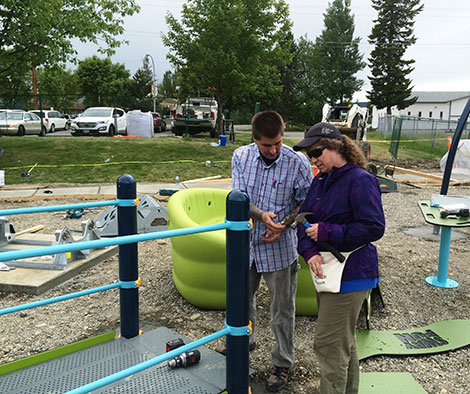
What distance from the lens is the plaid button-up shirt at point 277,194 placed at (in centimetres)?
284

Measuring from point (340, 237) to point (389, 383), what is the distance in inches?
61.4

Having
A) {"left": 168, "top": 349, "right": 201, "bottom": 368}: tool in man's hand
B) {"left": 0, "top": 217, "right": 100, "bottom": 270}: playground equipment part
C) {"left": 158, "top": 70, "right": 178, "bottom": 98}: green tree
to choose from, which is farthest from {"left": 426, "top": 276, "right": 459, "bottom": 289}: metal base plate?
{"left": 158, "top": 70, "right": 178, "bottom": 98}: green tree

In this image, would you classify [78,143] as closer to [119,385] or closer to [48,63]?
[48,63]

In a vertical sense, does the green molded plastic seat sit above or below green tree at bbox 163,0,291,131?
below

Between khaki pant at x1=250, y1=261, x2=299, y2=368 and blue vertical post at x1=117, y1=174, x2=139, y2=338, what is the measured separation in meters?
0.92

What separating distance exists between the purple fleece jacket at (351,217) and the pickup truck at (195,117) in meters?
19.0

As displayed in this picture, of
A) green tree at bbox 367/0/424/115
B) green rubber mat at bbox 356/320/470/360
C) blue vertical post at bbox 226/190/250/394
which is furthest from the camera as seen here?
green tree at bbox 367/0/424/115

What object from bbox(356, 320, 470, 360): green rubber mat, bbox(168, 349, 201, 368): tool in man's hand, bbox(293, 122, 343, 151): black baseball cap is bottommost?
bbox(356, 320, 470, 360): green rubber mat

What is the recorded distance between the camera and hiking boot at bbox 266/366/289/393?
2.92 m

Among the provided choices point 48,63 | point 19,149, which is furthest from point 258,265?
point 19,149

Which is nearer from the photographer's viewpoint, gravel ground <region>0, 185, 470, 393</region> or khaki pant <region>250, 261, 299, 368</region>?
khaki pant <region>250, 261, 299, 368</region>

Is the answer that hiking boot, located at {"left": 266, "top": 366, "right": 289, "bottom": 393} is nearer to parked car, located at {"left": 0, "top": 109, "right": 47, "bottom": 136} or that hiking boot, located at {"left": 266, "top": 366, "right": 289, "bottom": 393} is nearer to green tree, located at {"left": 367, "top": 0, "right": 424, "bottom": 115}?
parked car, located at {"left": 0, "top": 109, "right": 47, "bottom": 136}

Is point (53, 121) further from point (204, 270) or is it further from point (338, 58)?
point (338, 58)

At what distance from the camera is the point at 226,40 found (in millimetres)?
17234
